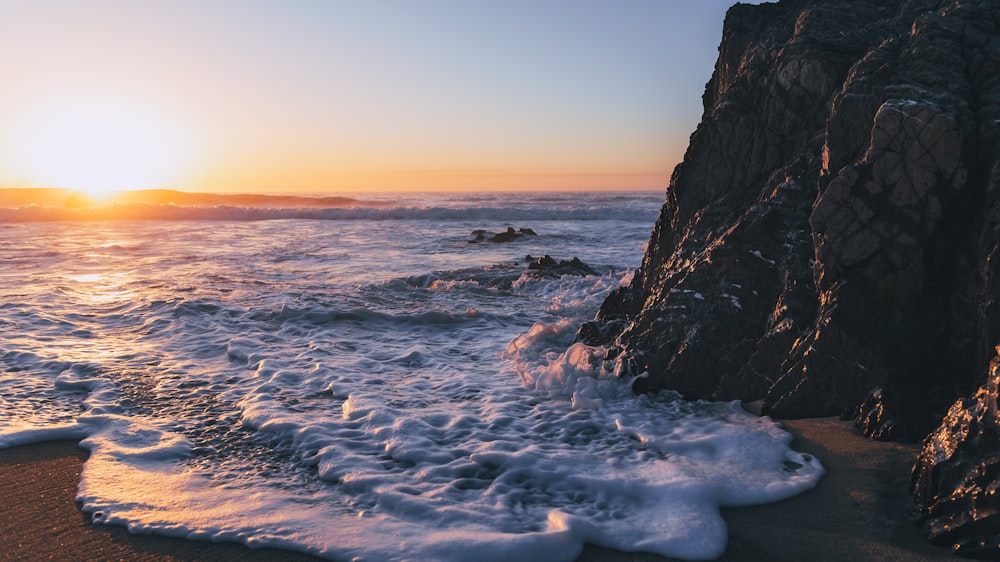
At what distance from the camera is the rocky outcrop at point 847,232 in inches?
162

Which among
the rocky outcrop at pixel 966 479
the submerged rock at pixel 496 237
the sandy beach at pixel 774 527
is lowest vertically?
the sandy beach at pixel 774 527

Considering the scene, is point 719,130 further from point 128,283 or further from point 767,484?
point 128,283

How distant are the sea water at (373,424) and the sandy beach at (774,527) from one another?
0.09 metres

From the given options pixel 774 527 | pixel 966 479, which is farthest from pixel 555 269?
pixel 966 479

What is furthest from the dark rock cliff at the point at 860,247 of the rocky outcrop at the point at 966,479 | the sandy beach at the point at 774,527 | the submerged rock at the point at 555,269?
the submerged rock at the point at 555,269

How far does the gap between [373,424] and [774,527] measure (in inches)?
112

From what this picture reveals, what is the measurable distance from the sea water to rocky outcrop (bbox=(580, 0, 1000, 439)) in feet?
1.66

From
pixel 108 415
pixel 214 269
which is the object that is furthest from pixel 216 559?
pixel 214 269

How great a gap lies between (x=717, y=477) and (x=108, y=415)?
4549 mm

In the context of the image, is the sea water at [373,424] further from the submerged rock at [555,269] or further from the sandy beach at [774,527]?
the submerged rock at [555,269]

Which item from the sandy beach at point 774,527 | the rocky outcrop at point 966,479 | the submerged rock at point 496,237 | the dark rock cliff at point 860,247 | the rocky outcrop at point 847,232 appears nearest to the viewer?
the rocky outcrop at point 966,479

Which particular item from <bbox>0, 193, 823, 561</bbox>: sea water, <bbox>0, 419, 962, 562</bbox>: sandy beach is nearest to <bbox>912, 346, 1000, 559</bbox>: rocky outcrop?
<bbox>0, 419, 962, 562</bbox>: sandy beach

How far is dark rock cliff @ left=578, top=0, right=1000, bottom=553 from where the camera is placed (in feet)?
13.1

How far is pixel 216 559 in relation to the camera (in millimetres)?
3139
